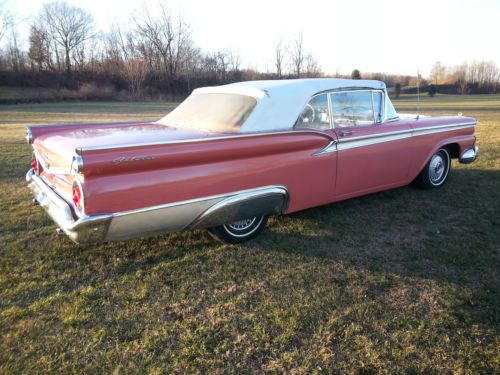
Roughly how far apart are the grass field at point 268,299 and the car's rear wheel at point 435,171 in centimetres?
91

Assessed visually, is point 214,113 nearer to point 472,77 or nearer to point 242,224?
point 242,224

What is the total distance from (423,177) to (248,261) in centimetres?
305

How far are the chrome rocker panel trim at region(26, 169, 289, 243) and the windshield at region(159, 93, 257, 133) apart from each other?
0.66 m

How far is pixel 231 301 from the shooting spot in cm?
277

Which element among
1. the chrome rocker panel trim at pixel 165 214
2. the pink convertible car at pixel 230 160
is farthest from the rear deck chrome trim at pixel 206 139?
the chrome rocker panel trim at pixel 165 214

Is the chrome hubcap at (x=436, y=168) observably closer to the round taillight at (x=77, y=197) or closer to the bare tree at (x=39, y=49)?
the round taillight at (x=77, y=197)

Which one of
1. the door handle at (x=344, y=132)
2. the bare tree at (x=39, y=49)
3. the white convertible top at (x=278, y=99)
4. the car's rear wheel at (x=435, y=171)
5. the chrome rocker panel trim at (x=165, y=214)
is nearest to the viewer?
the chrome rocker panel trim at (x=165, y=214)

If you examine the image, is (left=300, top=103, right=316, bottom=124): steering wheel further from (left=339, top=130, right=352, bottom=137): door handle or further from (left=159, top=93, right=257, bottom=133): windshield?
(left=159, top=93, right=257, bottom=133): windshield

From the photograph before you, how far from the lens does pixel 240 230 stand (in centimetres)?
362

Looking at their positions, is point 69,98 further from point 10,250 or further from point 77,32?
point 10,250

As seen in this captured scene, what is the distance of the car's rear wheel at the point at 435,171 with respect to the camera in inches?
202

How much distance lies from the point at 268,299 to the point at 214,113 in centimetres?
188

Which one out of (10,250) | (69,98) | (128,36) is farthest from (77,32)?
(10,250)

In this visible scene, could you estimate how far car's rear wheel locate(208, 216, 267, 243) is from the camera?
3.51 metres
